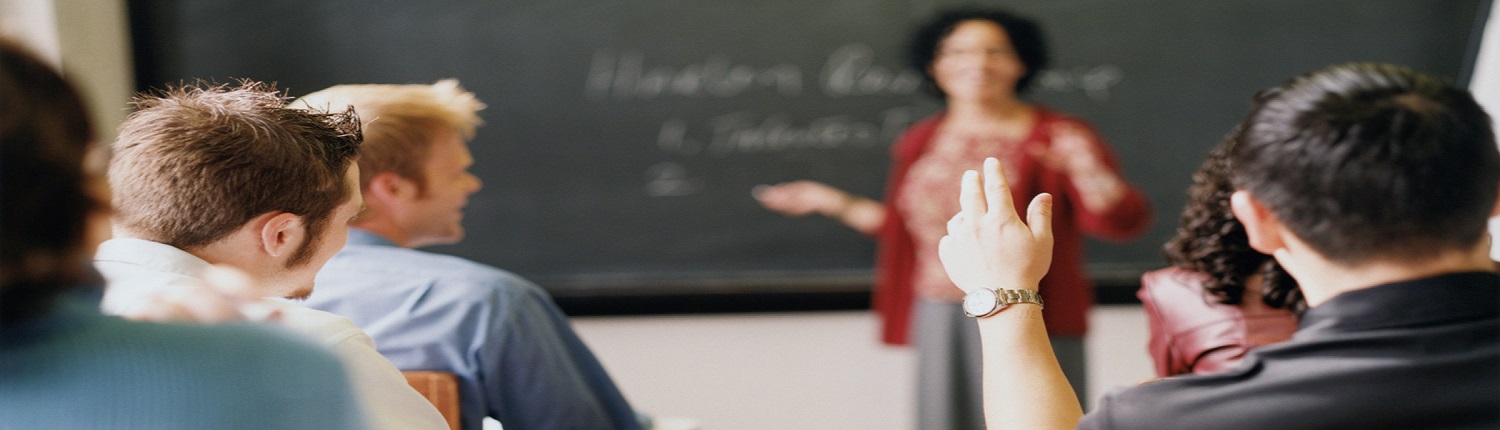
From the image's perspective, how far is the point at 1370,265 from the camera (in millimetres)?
727

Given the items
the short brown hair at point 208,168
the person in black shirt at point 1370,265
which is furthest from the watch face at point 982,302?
the short brown hair at point 208,168

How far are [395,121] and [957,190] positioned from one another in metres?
1.10

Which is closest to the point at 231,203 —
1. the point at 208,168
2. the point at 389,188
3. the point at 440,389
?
the point at 208,168

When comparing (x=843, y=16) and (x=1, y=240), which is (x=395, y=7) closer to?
(x=843, y=16)

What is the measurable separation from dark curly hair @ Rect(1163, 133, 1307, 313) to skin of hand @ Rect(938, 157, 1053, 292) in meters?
0.26

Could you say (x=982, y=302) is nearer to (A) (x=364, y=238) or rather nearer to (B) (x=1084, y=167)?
(A) (x=364, y=238)

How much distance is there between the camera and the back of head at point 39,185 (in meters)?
0.48

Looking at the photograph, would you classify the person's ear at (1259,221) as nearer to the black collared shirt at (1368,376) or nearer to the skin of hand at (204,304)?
the black collared shirt at (1368,376)

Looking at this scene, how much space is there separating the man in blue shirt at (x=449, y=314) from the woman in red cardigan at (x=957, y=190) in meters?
0.87

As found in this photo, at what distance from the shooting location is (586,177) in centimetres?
238

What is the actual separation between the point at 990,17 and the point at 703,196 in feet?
2.59

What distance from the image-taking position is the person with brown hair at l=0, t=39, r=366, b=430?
0.49 metres

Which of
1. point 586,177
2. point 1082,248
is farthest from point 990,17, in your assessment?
point 586,177

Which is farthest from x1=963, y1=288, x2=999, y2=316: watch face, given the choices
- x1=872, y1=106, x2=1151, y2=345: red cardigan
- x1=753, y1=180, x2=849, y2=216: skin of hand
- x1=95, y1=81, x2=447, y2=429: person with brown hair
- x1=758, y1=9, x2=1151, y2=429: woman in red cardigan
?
x1=753, y1=180, x2=849, y2=216: skin of hand
